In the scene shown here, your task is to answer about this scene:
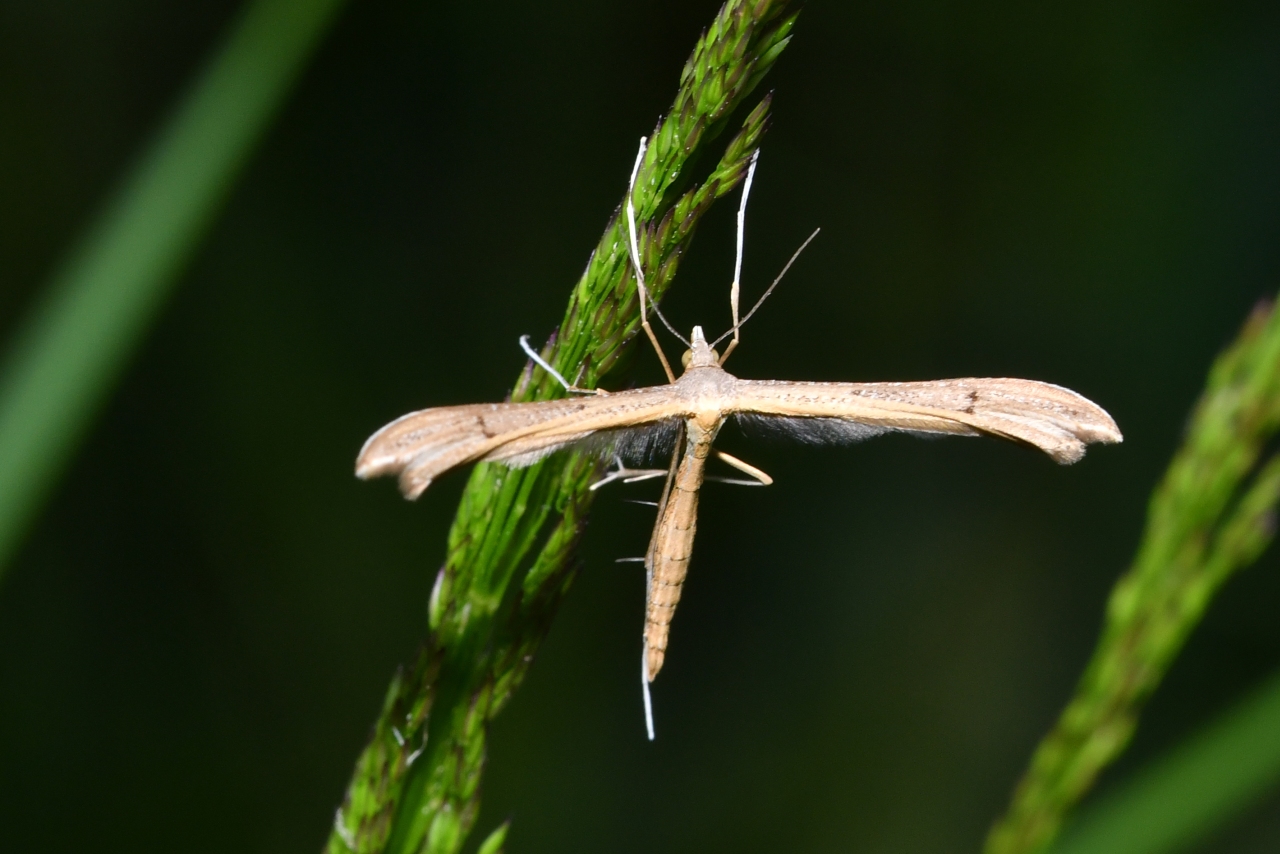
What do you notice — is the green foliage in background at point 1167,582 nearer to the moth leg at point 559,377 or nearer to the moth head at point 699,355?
the moth head at point 699,355

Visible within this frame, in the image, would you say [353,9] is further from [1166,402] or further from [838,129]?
[1166,402]

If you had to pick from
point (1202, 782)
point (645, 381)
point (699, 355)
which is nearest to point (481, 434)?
point (699, 355)

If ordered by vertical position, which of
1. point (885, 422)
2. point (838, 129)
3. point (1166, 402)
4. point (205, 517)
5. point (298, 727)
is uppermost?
point (838, 129)

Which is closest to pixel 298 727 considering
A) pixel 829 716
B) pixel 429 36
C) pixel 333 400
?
pixel 333 400

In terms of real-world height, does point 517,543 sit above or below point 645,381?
below

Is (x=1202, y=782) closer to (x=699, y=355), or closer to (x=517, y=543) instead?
(x=699, y=355)
